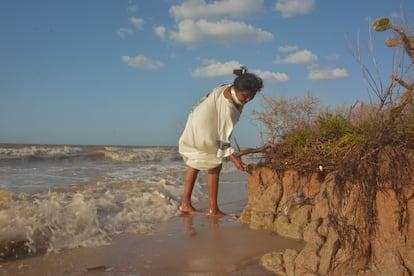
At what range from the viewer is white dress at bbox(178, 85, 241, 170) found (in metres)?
4.57

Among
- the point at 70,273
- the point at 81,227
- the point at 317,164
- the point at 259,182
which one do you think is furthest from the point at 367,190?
the point at 81,227

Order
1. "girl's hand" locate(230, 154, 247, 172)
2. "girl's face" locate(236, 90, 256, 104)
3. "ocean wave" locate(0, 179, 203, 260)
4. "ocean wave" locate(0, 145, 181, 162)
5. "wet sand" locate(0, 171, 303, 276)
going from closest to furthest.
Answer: "wet sand" locate(0, 171, 303, 276)
"ocean wave" locate(0, 179, 203, 260)
"girl's hand" locate(230, 154, 247, 172)
"girl's face" locate(236, 90, 256, 104)
"ocean wave" locate(0, 145, 181, 162)

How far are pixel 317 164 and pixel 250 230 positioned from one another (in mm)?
982

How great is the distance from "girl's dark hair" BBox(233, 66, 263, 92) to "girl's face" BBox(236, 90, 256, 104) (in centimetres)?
5

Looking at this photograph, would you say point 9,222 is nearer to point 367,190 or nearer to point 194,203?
point 194,203

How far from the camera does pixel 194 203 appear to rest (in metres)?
6.05

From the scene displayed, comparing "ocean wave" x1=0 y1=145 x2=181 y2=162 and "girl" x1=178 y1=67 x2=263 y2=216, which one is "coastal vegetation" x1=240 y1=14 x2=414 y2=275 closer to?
"girl" x1=178 y1=67 x2=263 y2=216

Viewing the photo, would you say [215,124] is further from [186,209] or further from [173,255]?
[173,255]

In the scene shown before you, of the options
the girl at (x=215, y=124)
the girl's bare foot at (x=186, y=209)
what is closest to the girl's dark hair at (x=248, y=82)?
the girl at (x=215, y=124)

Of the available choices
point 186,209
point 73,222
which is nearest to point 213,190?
point 186,209

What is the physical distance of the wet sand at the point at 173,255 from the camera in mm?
2766

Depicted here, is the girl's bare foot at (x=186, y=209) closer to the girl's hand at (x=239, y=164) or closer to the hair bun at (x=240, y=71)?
the girl's hand at (x=239, y=164)

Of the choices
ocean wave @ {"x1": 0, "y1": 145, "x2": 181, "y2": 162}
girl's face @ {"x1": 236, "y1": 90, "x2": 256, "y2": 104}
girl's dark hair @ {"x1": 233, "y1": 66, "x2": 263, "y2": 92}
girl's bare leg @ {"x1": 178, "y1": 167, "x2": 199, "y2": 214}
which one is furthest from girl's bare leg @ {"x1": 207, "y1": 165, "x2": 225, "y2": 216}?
ocean wave @ {"x1": 0, "y1": 145, "x2": 181, "y2": 162}

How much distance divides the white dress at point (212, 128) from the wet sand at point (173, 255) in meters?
0.87
